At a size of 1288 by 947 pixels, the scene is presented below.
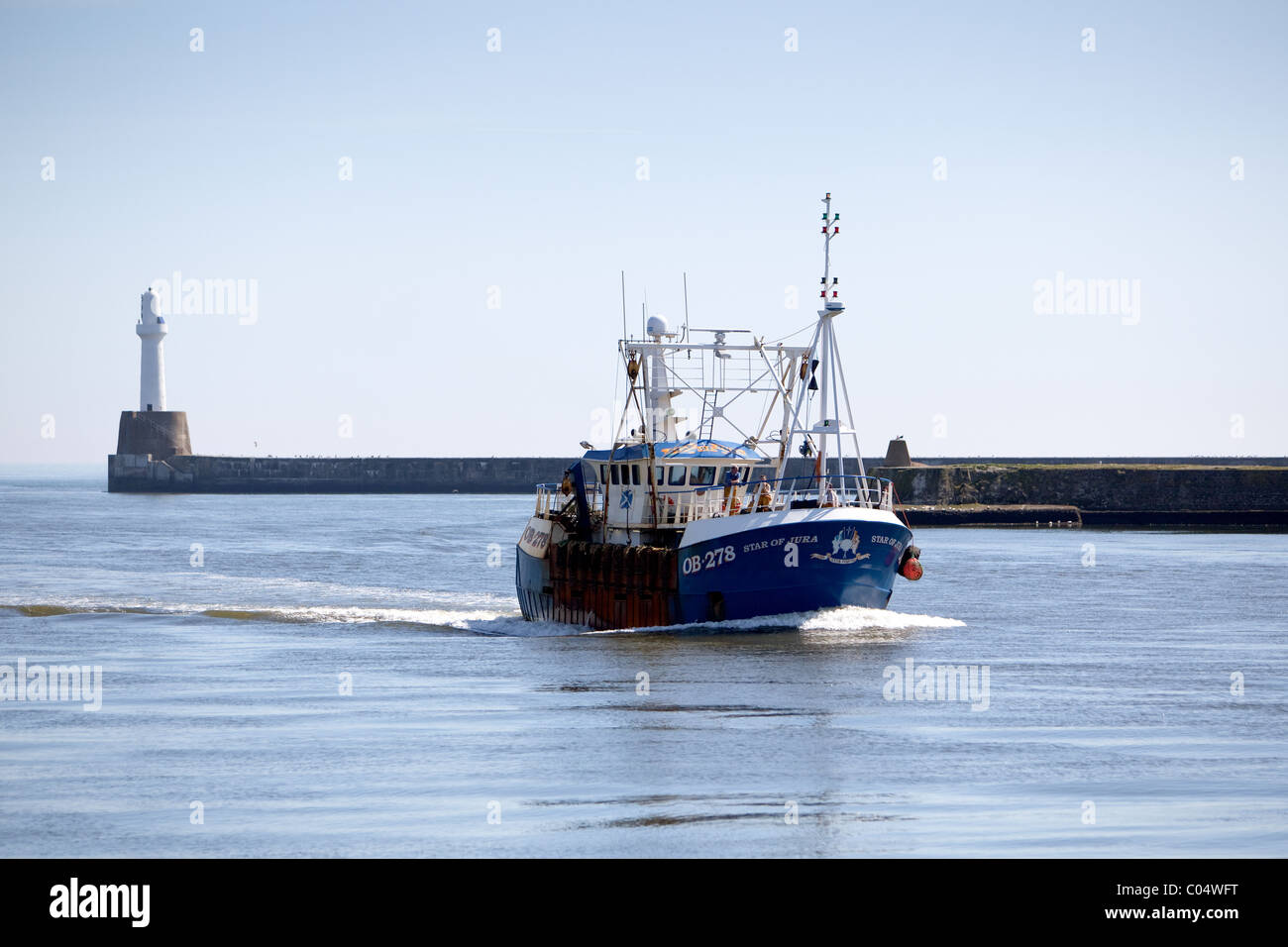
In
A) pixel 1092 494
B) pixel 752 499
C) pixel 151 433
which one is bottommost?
pixel 1092 494

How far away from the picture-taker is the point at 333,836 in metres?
13.2

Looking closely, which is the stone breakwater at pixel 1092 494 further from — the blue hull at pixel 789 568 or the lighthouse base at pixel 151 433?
the lighthouse base at pixel 151 433

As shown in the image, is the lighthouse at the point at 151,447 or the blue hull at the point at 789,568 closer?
the blue hull at the point at 789,568

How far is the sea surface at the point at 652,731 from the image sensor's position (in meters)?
13.5

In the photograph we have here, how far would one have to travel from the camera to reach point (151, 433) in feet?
474

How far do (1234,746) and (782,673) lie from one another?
8103 millimetres

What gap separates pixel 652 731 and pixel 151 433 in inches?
5336

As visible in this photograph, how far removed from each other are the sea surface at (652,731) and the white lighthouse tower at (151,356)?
308 ft

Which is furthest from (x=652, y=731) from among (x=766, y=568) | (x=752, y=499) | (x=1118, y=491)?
(x=1118, y=491)

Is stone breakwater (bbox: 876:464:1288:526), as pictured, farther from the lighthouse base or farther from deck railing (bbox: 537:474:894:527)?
the lighthouse base

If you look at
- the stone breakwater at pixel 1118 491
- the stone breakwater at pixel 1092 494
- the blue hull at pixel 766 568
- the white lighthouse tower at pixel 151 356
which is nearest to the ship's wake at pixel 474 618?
the blue hull at pixel 766 568

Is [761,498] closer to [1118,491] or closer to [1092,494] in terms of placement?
[1118,491]
